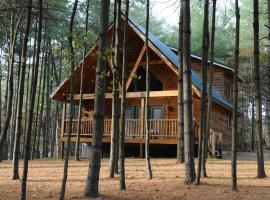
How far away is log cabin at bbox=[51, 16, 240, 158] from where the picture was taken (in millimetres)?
A: 19172

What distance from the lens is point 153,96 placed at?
19.9m

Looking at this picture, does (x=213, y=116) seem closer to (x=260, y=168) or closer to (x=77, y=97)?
(x=77, y=97)

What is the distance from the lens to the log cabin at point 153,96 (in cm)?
1917

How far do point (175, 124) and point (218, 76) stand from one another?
7689 mm

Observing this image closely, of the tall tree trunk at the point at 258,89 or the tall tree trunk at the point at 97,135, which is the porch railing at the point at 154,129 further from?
the tall tree trunk at the point at 97,135

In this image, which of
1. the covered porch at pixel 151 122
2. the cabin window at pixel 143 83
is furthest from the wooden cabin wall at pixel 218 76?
the covered porch at pixel 151 122

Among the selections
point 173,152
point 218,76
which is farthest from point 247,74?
point 173,152

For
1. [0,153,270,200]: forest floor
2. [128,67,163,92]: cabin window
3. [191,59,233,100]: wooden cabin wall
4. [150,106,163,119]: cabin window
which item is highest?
[191,59,233,100]: wooden cabin wall

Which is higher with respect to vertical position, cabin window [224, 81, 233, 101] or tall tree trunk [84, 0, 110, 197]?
cabin window [224, 81, 233, 101]

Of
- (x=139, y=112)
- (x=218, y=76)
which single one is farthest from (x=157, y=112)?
(x=218, y=76)

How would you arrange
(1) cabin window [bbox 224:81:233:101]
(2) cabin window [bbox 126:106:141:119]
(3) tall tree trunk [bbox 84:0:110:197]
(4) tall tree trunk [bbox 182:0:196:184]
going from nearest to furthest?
(3) tall tree trunk [bbox 84:0:110:197] < (4) tall tree trunk [bbox 182:0:196:184] < (2) cabin window [bbox 126:106:141:119] < (1) cabin window [bbox 224:81:233:101]

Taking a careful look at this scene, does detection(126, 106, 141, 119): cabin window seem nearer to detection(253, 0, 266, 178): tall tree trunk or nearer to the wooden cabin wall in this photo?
the wooden cabin wall

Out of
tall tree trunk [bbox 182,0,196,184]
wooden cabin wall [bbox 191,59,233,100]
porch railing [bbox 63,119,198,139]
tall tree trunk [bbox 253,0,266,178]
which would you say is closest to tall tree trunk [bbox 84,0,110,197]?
tall tree trunk [bbox 182,0,196,184]

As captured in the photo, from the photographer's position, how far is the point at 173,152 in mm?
21922
